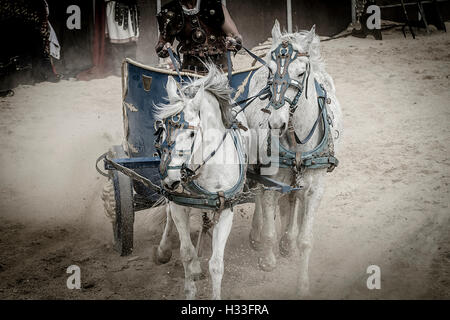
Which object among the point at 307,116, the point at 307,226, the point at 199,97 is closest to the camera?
the point at 199,97

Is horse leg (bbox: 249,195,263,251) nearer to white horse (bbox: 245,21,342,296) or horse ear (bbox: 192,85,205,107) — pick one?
white horse (bbox: 245,21,342,296)

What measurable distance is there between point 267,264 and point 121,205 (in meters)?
1.47

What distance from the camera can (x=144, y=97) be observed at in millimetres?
4168

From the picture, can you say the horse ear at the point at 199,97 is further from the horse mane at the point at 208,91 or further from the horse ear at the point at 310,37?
the horse ear at the point at 310,37

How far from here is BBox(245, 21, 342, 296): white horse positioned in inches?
138

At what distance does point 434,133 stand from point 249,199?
3887 millimetres

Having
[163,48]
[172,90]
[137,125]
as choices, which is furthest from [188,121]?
[163,48]

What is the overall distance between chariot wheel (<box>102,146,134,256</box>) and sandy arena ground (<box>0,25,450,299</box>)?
1.12 ft

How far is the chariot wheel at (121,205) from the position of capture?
4219 mm

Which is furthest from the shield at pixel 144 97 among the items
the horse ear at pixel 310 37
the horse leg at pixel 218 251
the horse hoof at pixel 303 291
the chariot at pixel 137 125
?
the horse hoof at pixel 303 291

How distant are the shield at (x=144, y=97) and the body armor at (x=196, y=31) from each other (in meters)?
0.44

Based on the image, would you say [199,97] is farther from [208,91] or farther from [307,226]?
[307,226]

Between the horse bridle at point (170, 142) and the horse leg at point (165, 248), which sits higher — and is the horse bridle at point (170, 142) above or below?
above
